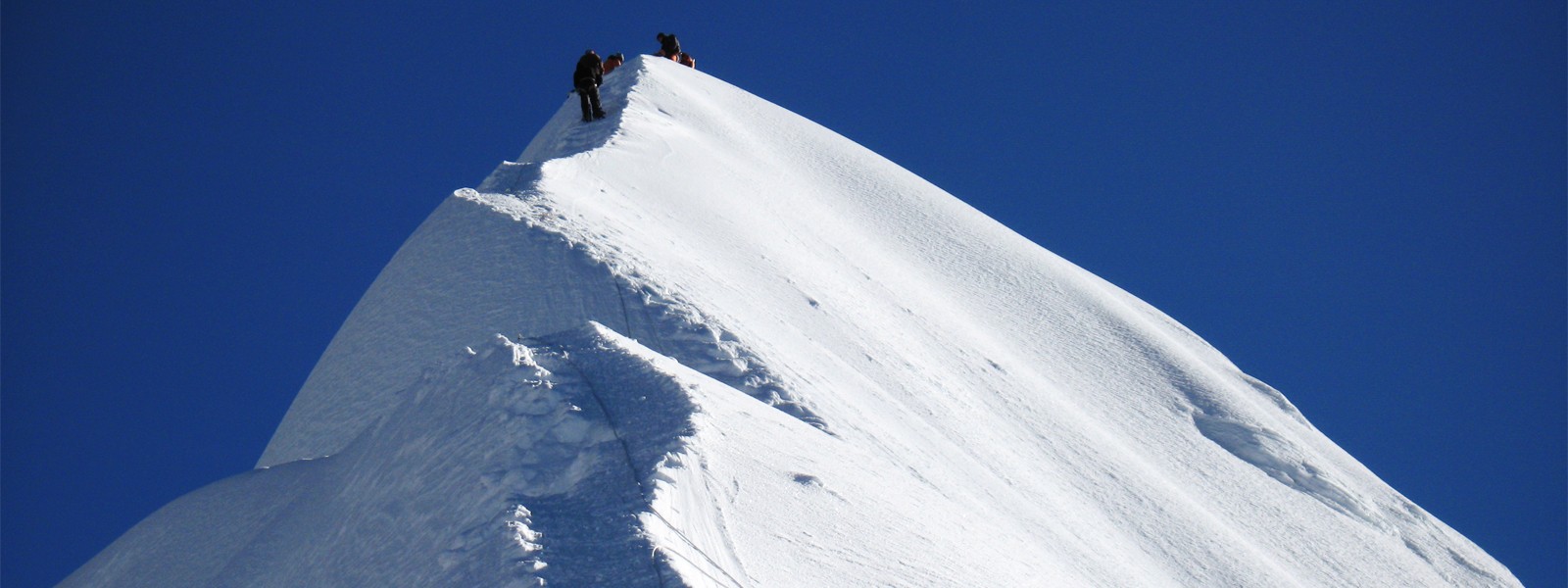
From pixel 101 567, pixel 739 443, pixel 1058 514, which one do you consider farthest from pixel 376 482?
pixel 1058 514

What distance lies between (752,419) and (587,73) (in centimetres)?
740

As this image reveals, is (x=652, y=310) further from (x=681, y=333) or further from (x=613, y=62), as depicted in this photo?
(x=613, y=62)

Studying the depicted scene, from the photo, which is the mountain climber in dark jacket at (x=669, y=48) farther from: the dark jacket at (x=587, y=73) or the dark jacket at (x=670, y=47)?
the dark jacket at (x=587, y=73)

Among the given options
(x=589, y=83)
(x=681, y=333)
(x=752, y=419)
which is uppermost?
(x=589, y=83)

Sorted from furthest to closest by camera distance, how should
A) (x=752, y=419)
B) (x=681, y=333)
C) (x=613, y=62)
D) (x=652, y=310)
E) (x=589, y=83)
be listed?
1. (x=613, y=62)
2. (x=589, y=83)
3. (x=652, y=310)
4. (x=681, y=333)
5. (x=752, y=419)

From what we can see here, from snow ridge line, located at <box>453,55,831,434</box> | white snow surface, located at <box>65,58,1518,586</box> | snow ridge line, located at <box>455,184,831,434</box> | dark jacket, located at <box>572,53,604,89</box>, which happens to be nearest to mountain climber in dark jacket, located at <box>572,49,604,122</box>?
dark jacket, located at <box>572,53,604,89</box>

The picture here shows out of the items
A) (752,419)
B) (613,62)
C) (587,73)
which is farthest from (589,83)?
(752,419)

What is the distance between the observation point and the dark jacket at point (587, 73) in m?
11.1

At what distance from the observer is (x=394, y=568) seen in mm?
3635

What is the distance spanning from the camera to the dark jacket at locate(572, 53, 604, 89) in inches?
438

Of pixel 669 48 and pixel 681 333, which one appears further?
pixel 669 48

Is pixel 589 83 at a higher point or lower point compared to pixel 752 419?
higher

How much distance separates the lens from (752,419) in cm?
430

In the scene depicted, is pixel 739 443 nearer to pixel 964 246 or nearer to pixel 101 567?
pixel 101 567
